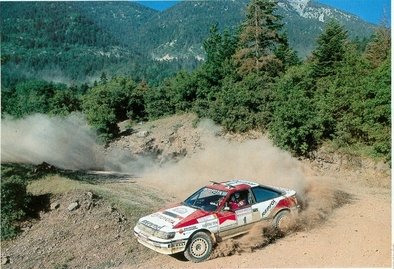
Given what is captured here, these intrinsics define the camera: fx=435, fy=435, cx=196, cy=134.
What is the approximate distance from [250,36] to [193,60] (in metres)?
136

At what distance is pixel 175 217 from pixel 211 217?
95 cm

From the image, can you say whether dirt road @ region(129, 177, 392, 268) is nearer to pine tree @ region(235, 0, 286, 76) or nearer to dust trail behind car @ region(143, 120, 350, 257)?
A: dust trail behind car @ region(143, 120, 350, 257)

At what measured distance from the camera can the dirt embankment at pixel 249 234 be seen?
464 inches

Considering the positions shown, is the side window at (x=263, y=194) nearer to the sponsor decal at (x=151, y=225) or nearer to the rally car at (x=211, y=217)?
the rally car at (x=211, y=217)

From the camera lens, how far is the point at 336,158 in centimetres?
2478

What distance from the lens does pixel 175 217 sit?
11.4 meters

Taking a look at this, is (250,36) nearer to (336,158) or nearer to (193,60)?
(336,158)

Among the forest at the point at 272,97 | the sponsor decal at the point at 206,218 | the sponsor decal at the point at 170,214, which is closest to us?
the sponsor decal at the point at 206,218

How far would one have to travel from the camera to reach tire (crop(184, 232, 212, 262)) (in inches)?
440

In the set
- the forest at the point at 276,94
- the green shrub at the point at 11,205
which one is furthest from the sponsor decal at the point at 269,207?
the forest at the point at 276,94

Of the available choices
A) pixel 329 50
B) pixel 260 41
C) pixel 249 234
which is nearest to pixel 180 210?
pixel 249 234

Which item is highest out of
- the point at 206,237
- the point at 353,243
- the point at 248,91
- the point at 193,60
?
the point at 193,60

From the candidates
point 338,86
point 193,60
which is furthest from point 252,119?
point 193,60

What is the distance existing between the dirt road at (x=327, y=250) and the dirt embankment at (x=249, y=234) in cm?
3
